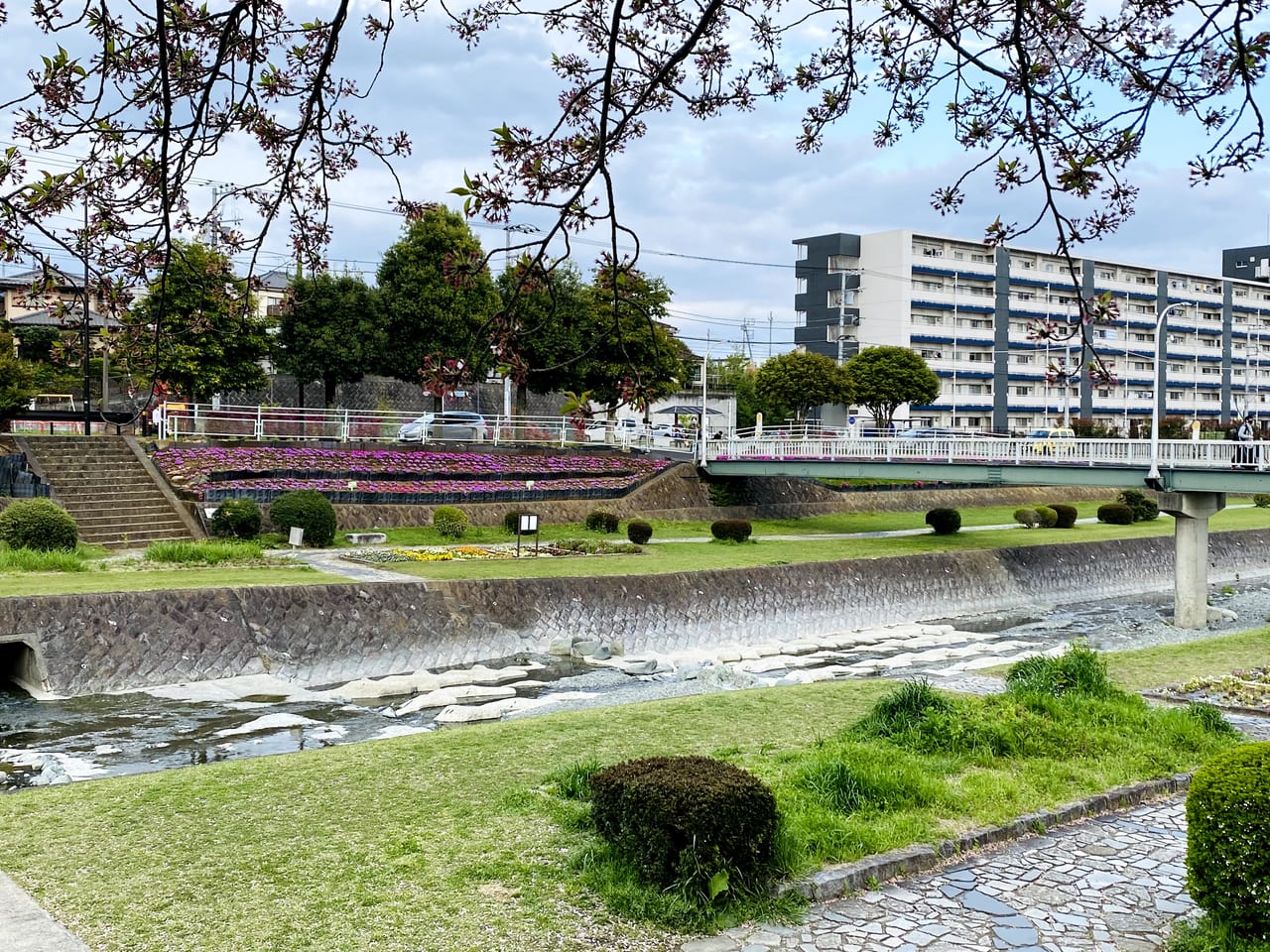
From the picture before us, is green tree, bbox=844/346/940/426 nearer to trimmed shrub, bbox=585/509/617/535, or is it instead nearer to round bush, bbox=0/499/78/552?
trimmed shrub, bbox=585/509/617/535

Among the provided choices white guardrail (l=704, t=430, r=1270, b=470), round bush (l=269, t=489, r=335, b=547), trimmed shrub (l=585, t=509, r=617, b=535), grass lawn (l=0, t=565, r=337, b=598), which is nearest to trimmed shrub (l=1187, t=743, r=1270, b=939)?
grass lawn (l=0, t=565, r=337, b=598)

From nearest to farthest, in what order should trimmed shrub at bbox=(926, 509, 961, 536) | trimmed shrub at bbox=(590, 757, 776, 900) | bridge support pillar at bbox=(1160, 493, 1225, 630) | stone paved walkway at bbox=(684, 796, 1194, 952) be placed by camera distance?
1. stone paved walkway at bbox=(684, 796, 1194, 952)
2. trimmed shrub at bbox=(590, 757, 776, 900)
3. bridge support pillar at bbox=(1160, 493, 1225, 630)
4. trimmed shrub at bbox=(926, 509, 961, 536)

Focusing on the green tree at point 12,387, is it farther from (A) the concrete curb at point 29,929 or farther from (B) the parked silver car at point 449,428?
(A) the concrete curb at point 29,929

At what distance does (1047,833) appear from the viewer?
8.18m

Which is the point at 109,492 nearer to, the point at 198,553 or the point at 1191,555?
the point at 198,553

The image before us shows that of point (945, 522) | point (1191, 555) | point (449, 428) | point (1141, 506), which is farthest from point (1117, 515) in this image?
point (449, 428)

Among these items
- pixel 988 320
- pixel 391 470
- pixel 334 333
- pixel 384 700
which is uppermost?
pixel 988 320

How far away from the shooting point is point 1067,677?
1230 cm

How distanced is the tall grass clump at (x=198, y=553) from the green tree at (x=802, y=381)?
39.3 m

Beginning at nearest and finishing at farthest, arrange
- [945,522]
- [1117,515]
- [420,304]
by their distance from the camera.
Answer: [945,522] < [420,304] < [1117,515]

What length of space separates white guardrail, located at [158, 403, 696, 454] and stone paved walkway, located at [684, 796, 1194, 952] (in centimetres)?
1909

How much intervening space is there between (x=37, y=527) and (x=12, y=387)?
8323 mm

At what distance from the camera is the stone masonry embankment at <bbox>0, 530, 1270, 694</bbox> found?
17.1 metres

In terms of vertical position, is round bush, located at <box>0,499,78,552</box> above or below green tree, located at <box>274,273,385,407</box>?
below
